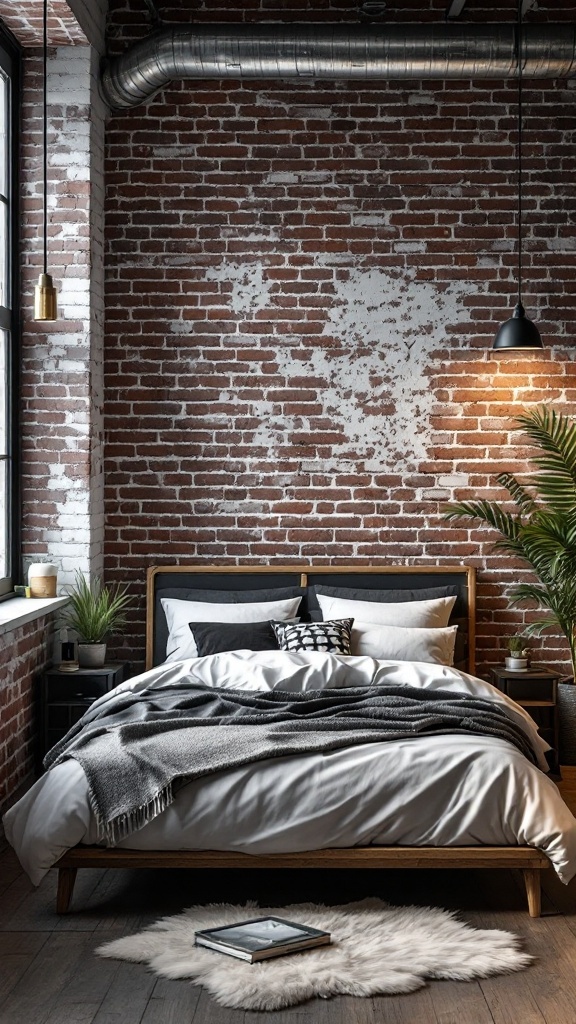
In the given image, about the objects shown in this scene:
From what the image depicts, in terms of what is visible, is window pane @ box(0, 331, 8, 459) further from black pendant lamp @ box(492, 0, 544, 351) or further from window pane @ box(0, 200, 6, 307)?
black pendant lamp @ box(492, 0, 544, 351)

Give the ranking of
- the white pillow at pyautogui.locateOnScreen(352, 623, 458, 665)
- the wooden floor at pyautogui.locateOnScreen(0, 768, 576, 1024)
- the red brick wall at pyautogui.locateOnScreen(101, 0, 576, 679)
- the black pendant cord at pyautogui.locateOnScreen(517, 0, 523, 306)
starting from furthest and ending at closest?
the red brick wall at pyautogui.locateOnScreen(101, 0, 576, 679)
the black pendant cord at pyautogui.locateOnScreen(517, 0, 523, 306)
the white pillow at pyautogui.locateOnScreen(352, 623, 458, 665)
the wooden floor at pyautogui.locateOnScreen(0, 768, 576, 1024)

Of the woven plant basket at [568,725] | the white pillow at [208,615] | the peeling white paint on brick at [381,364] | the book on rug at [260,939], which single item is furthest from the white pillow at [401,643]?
the book on rug at [260,939]

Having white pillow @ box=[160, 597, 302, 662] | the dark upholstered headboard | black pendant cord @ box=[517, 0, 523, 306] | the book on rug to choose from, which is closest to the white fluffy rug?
the book on rug

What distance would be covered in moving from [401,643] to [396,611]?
28 centimetres

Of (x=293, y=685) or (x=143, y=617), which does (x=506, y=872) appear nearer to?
(x=293, y=685)

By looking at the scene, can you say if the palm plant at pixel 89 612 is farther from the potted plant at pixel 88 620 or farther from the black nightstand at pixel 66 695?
the black nightstand at pixel 66 695

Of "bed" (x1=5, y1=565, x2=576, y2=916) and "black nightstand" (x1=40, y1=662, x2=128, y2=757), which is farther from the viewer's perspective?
"black nightstand" (x1=40, y1=662, x2=128, y2=757)

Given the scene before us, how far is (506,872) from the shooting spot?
4.39m

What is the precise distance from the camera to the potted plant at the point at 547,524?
571cm

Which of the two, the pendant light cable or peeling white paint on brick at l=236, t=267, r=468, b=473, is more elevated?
the pendant light cable

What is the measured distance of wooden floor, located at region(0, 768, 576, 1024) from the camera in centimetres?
313

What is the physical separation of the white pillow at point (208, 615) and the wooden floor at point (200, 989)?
146 cm

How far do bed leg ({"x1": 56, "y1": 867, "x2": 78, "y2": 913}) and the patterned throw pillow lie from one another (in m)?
1.82

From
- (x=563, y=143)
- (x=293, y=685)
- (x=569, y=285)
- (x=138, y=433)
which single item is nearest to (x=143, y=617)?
(x=138, y=433)
